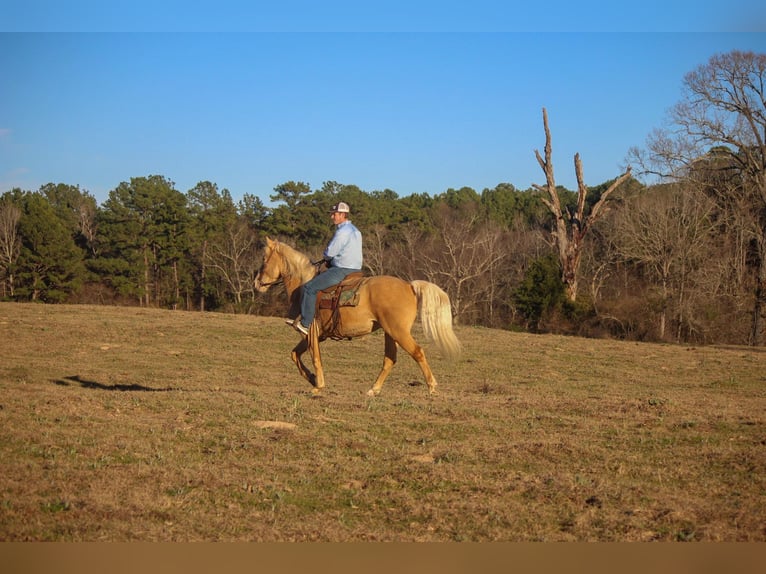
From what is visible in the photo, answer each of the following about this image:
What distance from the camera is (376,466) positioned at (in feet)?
25.0

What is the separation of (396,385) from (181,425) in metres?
6.52

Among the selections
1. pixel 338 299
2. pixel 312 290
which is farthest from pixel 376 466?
pixel 312 290

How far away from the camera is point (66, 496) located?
20.6 feet

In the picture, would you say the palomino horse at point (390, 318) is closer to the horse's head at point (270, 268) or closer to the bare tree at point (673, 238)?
the horse's head at point (270, 268)

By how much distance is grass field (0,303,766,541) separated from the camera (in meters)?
5.88

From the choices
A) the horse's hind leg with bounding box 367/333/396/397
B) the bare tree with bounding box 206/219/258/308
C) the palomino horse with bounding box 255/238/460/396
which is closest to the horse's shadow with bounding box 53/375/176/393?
the palomino horse with bounding box 255/238/460/396

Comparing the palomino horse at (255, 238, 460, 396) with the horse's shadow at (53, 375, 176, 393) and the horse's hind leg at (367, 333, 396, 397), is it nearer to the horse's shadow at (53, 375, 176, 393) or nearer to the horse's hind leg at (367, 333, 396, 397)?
the horse's hind leg at (367, 333, 396, 397)

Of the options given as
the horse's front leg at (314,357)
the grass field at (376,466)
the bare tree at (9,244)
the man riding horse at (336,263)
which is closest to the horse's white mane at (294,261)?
the man riding horse at (336,263)

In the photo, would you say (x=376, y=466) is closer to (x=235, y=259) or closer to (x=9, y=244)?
(x=235, y=259)

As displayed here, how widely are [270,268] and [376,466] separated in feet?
21.1

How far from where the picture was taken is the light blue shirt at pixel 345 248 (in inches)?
489

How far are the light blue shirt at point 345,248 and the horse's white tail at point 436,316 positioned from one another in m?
1.09

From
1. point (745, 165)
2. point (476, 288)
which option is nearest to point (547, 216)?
point (476, 288)

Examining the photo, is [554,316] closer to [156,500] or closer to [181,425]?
[181,425]
